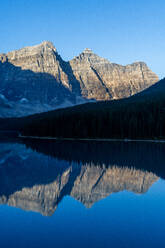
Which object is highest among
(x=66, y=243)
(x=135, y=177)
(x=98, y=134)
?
(x=98, y=134)

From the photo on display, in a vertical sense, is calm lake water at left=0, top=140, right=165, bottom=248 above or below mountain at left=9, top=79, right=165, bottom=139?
below

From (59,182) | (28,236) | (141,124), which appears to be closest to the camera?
(28,236)

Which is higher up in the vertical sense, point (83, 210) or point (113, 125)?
point (113, 125)

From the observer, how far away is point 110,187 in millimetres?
29641

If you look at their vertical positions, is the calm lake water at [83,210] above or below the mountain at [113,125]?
below

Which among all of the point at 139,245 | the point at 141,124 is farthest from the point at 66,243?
the point at 141,124

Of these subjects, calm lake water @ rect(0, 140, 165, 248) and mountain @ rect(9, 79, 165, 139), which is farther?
mountain @ rect(9, 79, 165, 139)

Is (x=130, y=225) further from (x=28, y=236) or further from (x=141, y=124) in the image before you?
(x=141, y=124)

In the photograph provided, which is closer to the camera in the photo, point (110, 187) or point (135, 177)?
point (110, 187)

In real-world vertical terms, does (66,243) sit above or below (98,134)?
below

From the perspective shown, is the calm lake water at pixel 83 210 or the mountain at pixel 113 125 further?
the mountain at pixel 113 125

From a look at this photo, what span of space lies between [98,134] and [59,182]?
99.5 m

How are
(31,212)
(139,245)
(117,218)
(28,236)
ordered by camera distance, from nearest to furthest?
(139,245) → (28,236) → (117,218) → (31,212)

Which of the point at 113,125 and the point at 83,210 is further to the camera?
the point at 113,125
